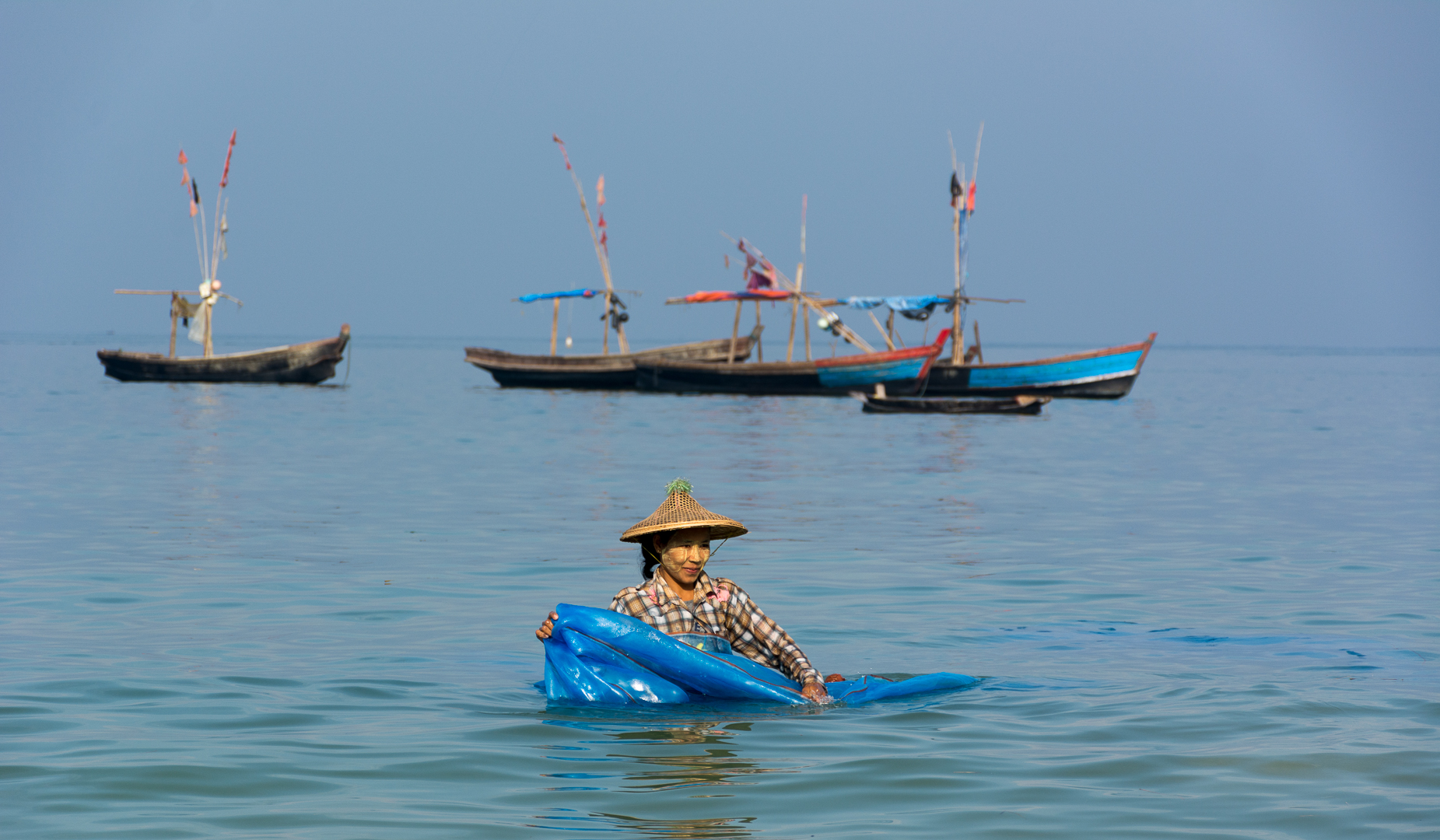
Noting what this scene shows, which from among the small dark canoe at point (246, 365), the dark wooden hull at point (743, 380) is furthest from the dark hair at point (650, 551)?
the small dark canoe at point (246, 365)

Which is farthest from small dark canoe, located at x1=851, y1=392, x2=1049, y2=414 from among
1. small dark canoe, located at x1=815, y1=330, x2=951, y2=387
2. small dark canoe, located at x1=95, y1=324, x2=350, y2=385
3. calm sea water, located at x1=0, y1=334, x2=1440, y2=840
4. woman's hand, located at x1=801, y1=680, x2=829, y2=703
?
woman's hand, located at x1=801, y1=680, x2=829, y2=703

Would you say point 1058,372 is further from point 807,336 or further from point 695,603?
point 695,603

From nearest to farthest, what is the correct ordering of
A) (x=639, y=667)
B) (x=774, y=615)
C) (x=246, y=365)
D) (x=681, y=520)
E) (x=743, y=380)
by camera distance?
(x=681, y=520)
(x=639, y=667)
(x=774, y=615)
(x=743, y=380)
(x=246, y=365)

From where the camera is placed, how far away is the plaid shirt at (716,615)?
22.6ft

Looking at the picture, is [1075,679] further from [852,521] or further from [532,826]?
[852,521]

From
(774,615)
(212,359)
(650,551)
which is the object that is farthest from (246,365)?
Result: (650,551)

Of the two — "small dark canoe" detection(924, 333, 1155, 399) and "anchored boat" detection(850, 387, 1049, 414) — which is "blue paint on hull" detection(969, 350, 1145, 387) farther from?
"anchored boat" detection(850, 387, 1049, 414)

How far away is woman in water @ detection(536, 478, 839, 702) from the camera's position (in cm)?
675

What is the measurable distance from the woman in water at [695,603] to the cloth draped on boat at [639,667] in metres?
0.07

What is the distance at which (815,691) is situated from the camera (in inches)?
274

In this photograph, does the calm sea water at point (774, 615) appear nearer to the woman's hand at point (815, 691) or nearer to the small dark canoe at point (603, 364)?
the woman's hand at point (815, 691)

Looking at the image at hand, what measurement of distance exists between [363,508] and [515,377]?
114 ft

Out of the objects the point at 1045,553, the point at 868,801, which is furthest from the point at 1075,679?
the point at 1045,553

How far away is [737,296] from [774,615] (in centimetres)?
3494
